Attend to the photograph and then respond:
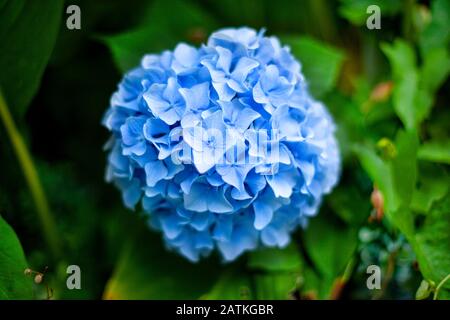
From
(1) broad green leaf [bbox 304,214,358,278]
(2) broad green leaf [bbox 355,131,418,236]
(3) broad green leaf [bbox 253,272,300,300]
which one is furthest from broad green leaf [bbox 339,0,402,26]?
(3) broad green leaf [bbox 253,272,300,300]

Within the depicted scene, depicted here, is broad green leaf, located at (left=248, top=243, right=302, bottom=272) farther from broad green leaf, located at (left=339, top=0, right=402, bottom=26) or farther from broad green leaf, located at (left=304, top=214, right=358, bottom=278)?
broad green leaf, located at (left=339, top=0, right=402, bottom=26)

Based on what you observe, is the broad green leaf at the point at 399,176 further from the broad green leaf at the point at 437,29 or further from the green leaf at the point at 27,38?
the green leaf at the point at 27,38

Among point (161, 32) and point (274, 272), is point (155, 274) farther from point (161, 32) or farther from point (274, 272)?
point (161, 32)

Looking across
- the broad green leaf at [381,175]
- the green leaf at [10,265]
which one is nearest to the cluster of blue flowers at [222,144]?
the broad green leaf at [381,175]

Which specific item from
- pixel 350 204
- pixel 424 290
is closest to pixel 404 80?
pixel 350 204

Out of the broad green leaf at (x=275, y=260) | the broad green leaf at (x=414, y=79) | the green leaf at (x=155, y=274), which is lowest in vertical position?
the green leaf at (x=155, y=274)

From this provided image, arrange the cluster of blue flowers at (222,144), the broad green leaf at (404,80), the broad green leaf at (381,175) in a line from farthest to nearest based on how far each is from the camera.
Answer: the broad green leaf at (404,80) < the broad green leaf at (381,175) < the cluster of blue flowers at (222,144)

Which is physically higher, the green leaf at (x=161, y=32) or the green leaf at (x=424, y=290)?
the green leaf at (x=161, y=32)
